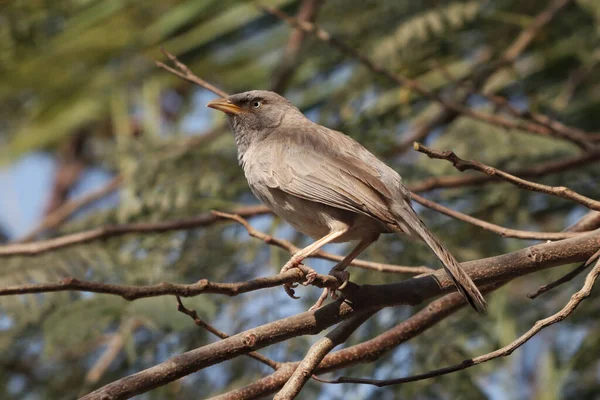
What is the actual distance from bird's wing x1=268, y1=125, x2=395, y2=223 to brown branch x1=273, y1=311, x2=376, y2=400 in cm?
66

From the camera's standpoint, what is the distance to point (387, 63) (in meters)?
6.26

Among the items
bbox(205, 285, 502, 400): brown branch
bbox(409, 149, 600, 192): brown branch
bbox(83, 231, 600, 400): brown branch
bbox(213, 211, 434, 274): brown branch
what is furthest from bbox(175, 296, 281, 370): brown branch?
bbox(409, 149, 600, 192): brown branch

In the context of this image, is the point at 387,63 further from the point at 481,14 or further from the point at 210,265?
the point at 210,265

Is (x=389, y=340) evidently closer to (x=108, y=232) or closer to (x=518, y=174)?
(x=518, y=174)

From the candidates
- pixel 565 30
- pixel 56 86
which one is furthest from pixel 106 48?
pixel 565 30

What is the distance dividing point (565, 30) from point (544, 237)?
3.61 m

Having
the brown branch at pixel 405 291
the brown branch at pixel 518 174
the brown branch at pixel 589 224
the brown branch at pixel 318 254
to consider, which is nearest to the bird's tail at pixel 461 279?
the brown branch at pixel 405 291

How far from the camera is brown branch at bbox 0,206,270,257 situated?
4891 mm

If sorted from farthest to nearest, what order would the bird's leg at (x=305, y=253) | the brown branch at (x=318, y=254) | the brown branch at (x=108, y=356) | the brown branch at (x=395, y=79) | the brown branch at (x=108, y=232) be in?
the brown branch at (x=108, y=356) < the brown branch at (x=108, y=232) < the brown branch at (x=395, y=79) < the brown branch at (x=318, y=254) < the bird's leg at (x=305, y=253)

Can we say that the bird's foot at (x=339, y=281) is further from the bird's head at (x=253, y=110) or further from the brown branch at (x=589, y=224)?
the bird's head at (x=253, y=110)

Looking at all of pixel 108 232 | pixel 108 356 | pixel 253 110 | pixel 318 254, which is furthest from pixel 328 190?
pixel 108 356

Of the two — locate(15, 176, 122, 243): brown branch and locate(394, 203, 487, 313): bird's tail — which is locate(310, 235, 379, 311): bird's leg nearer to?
locate(394, 203, 487, 313): bird's tail

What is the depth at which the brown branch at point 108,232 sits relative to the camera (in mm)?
4891

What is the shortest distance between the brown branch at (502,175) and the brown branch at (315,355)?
2.13 ft
